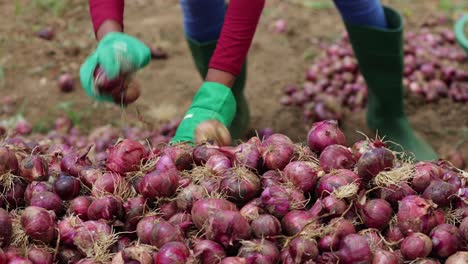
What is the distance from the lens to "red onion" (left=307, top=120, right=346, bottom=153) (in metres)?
1.78

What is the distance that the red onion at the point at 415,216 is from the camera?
1.51 meters

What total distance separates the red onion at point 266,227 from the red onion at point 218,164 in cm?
23

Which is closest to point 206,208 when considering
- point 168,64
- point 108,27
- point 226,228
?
point 226,228

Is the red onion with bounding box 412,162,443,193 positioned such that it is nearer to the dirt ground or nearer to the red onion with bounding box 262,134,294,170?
the red onion with bounding box 262,134,294,170

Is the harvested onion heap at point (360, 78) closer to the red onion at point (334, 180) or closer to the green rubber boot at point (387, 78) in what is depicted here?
the green rubber boot at point (387, 78)

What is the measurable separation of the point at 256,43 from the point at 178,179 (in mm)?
2903

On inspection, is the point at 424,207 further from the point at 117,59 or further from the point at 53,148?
the point at 53,148

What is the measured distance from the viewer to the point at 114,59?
1971 mm

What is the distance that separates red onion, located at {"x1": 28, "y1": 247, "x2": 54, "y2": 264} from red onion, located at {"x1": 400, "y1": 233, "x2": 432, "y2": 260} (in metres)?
0.81

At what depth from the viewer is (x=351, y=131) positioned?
3539 millimetres

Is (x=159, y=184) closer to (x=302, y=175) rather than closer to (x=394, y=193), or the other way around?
(x=302, y=175)

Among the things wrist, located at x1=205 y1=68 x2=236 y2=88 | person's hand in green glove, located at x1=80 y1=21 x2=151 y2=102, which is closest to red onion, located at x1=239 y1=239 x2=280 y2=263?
person's hand in green glove, located at x1=80 y1=21 x2=151 y2=102

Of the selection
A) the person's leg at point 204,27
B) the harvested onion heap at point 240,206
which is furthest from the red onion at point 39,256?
the person's leg at point 204,27

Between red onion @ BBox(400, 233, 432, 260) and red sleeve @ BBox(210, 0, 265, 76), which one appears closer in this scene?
red onion @ BBox(400, 233, 432, 260)
